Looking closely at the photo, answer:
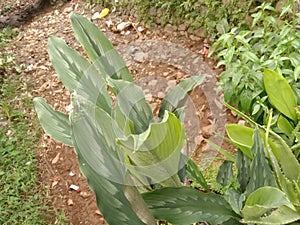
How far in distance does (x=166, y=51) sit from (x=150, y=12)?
394 mm

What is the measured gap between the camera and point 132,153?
85 centimetres

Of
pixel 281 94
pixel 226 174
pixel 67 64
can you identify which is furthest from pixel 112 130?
pixel 281 94

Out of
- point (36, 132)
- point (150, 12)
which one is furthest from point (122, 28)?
point (36, 132)

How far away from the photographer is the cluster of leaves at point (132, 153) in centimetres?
86

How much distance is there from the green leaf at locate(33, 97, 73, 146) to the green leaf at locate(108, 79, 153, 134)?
15cm

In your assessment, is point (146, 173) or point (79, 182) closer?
point (146, 173)

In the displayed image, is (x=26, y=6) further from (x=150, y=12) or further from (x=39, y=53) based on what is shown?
(x=150, y=12)

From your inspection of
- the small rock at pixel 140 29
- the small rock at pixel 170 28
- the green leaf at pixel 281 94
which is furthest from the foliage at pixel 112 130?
the small rock at pixel 140 29

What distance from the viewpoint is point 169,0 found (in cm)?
299

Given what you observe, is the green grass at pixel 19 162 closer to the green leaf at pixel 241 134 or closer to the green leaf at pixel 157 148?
the green leaf at pixel 241 134

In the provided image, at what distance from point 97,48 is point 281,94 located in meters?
0.85

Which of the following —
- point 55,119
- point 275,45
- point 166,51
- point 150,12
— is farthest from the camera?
point 150,12

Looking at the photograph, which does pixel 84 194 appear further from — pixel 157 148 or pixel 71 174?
pixel 157 148

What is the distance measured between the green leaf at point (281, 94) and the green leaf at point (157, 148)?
773 millimetres
